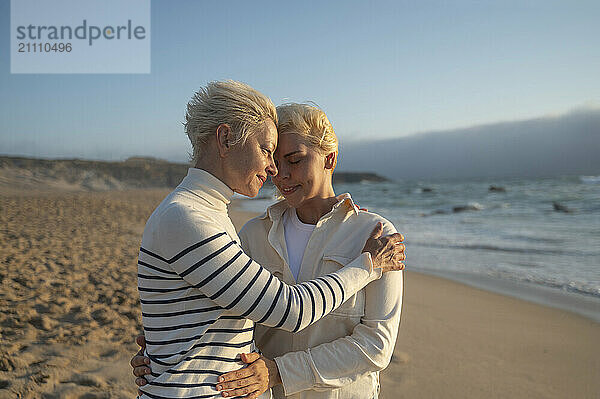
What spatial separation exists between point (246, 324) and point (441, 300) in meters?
5.22

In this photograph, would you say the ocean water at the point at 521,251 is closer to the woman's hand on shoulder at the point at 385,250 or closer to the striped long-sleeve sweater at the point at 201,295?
the woman's hand on shoulder at the point at 385,250

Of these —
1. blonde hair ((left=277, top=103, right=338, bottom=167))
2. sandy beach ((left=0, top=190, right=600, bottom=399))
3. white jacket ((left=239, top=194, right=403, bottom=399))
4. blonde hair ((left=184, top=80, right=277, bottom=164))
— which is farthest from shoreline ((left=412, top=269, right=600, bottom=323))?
Answer: blonde hair ((left=184, top=80, right=277, bottom=164))

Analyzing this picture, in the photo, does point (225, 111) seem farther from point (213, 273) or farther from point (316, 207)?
point (316, 207)

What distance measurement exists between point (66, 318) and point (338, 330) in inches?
157

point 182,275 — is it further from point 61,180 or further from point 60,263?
point 61,180

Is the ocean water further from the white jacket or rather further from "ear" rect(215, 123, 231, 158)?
"ear" rect(215, 123, 231, 158)

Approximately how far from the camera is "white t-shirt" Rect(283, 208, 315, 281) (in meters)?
1.94

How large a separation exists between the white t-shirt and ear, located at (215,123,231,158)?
61cm

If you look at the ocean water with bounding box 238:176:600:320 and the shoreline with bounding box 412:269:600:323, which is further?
the ocean water with bounding box 238:176:600:320

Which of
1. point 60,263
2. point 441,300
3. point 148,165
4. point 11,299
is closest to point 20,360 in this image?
point 11,299

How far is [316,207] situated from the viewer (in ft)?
6.81

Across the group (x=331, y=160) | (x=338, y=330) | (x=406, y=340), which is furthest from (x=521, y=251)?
(x=338, y=330)

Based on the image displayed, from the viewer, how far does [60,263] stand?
7.22 meters

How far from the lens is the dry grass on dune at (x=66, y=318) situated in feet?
11.4
